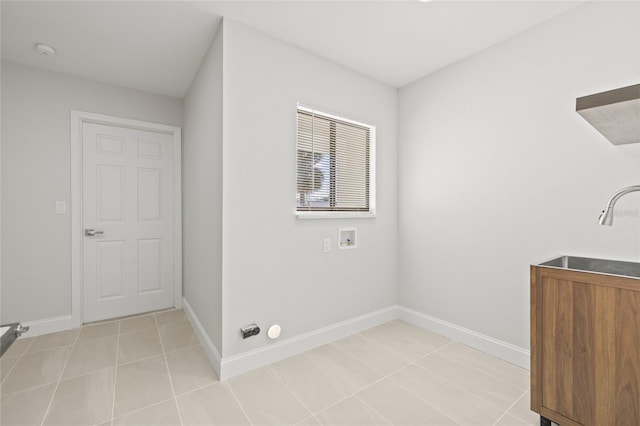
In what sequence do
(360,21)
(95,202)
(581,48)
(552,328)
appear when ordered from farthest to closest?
(95,202)
(360,21)
(581,48)
(552,328)

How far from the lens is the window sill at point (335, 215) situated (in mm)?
2378

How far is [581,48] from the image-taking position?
73.5 inches

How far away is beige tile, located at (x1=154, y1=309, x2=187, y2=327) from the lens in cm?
301

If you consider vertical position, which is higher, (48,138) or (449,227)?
(48,138)

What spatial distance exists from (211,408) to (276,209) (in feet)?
4.34

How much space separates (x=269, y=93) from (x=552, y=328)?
2.27 metres

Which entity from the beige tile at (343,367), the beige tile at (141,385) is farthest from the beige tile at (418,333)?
the beige tile at (141,385)

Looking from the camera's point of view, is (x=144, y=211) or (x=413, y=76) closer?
(x=413, y=76)

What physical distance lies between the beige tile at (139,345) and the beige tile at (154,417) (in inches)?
28.2

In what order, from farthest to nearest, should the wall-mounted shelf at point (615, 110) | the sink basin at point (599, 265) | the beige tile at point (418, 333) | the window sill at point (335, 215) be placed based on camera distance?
the beige tile at point (418, 333) < the window sill at point (335, 215) < the sink basin at point (599, 265) < the wall-mounted shelf at point (615, 110)

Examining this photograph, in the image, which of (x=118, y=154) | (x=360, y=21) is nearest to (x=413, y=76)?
(x=360, y=21)

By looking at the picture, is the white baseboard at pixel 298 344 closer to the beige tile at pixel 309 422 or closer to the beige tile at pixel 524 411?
the beige tile at pixel 309 422

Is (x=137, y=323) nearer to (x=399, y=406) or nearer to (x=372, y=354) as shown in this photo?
(x=372, y=354)

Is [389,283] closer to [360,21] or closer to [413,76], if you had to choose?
[413,76]
